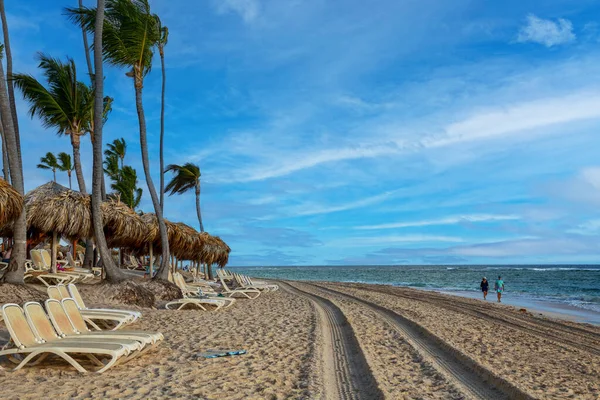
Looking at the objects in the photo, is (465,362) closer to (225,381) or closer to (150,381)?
(225,381)

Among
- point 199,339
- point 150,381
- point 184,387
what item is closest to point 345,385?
point 184,387

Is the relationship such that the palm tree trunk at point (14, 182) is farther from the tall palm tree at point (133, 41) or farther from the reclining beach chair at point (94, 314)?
the tall palm tree at point (133, 41)

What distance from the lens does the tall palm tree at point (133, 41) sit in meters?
13.3

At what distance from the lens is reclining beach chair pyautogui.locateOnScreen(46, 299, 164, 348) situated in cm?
519

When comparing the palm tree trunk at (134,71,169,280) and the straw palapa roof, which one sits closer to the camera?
the straw palapa roof

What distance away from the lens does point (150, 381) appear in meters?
4.63

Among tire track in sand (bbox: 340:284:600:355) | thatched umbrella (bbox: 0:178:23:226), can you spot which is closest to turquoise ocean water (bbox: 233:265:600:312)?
tire track in sand (bbox: 340:284:600:355)

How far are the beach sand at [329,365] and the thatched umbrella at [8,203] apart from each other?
2202 mm

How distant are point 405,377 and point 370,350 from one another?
1.50 m

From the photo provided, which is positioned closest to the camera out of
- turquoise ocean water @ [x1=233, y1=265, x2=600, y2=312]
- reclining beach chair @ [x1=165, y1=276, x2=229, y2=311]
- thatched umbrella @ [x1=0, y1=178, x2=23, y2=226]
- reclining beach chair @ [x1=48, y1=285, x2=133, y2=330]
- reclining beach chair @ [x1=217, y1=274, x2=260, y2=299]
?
reclining beach chair @ [x1=48, y1=285, x2=133, y2=330]

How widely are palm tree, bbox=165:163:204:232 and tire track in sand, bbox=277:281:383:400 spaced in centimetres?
2179

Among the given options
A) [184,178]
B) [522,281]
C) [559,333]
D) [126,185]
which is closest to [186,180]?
[184,178]

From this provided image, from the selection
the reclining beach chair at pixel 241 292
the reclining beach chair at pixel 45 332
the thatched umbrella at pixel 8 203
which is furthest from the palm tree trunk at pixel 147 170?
the reclining beach chair at pixel 45 332

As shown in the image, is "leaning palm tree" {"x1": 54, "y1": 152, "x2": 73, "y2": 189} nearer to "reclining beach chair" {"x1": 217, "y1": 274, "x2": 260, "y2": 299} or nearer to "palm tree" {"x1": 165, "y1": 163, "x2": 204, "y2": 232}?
"palm tree" {"x1": 165, "y1": 163, "x2": 204, "y2": 232}
